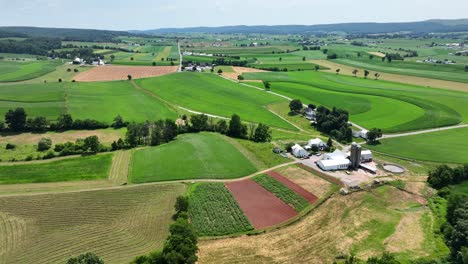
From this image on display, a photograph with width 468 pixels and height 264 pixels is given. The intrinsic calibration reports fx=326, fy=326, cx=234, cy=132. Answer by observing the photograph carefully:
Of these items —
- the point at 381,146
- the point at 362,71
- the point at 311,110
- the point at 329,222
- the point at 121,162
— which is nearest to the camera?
the point at 329,222

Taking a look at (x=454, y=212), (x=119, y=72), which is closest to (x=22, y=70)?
(x=119, y=72)

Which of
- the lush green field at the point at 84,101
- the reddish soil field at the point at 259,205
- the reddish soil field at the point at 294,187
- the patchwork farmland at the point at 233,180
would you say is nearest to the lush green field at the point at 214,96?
the patchwork farmland at the point at 233,180

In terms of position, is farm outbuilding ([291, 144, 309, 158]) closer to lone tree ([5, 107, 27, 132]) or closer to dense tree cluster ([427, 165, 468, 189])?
dense tree cluster ([427, 165, 468, 189])

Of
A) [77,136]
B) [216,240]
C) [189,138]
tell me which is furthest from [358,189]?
[77,136]

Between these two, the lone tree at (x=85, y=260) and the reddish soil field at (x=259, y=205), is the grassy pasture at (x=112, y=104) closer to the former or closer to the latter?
the reddish soil field at (x=259, y=205)

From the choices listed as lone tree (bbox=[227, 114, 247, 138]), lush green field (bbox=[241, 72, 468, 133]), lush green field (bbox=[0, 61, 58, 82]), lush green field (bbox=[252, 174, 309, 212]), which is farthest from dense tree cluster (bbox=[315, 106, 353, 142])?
lush green field (bbox=[0, 61, 58, 82])

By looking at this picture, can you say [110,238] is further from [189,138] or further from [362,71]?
[362,71]
